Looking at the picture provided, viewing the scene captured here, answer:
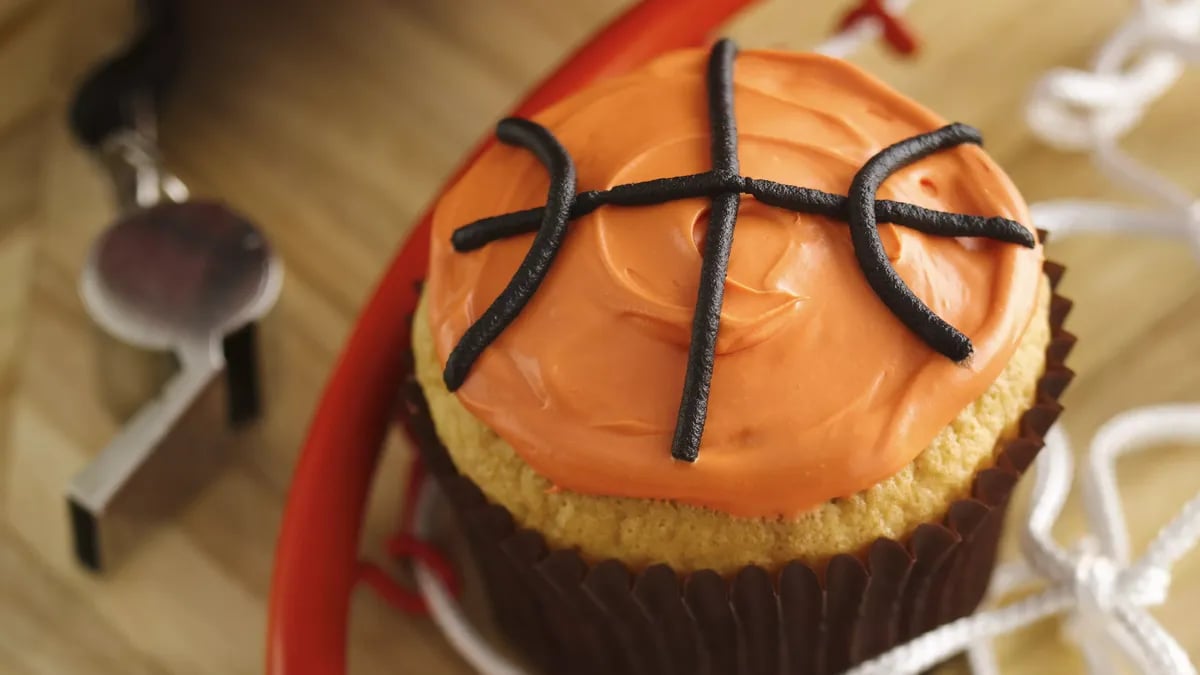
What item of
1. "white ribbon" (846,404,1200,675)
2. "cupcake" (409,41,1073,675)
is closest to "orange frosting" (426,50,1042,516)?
"cupcake" (409,41,1073,675)

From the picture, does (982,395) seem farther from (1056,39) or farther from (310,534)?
(1056,39)

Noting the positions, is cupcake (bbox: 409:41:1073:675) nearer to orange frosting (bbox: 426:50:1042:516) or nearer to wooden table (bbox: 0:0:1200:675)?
orange frosting (bbox: 426:50:1042:516)

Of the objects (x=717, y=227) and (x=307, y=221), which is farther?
(x=307, y=221)

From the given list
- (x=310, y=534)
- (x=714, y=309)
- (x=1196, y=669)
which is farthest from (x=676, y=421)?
(x=1196, y=669)

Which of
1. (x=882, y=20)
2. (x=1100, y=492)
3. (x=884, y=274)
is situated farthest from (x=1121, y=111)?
(x=884, y=274)

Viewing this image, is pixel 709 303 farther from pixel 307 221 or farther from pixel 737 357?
pixel 307 221

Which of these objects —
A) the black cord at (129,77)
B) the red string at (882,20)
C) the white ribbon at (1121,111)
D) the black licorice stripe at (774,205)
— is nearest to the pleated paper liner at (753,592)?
the black licorice stripe at (774,205)

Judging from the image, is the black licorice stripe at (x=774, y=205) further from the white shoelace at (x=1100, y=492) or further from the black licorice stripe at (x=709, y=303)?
the white shoelace at (x=1100, y=492)
